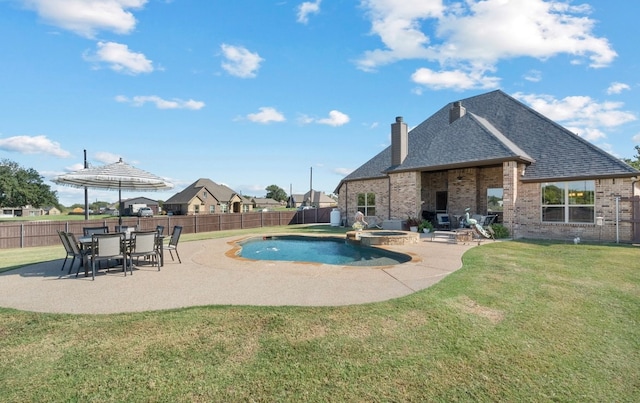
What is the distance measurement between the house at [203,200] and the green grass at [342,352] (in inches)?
1709

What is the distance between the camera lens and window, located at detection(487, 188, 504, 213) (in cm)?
1662

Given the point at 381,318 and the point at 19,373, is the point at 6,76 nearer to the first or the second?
the point at 19,373

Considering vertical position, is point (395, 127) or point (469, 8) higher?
point (469, 8)

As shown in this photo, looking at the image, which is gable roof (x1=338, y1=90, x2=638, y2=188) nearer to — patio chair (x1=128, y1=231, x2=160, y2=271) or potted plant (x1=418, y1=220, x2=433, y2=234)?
potted plant (x1=418, y1=220, x2=433, y2=234)

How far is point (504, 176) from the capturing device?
1404 centimetres

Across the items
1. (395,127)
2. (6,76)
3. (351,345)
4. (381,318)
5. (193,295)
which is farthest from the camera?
(395,127)

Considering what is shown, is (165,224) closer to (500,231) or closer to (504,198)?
(500,231)

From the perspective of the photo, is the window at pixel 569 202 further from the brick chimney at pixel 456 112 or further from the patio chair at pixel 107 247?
the patio chair at pixel 107 247

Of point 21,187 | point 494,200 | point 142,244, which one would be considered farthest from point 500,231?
point 21,187

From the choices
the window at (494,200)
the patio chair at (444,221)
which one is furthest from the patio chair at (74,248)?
the window at (494,200)

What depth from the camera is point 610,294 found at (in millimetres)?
5656

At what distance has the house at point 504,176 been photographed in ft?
41.4

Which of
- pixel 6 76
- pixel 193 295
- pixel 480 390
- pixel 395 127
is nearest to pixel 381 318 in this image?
pixel 480 390

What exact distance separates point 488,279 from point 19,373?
720 centimetres
